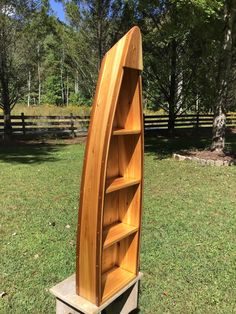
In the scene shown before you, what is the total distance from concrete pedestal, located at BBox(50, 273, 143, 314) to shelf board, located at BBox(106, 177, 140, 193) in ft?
2.64

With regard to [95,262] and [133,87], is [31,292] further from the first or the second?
[133,87]

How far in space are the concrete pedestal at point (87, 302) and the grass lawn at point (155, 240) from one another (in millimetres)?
324

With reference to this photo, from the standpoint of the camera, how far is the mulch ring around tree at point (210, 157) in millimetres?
8852

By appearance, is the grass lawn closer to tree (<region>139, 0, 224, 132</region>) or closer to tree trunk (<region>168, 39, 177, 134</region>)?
tree (<region>139, 0, 224, 132</region>)

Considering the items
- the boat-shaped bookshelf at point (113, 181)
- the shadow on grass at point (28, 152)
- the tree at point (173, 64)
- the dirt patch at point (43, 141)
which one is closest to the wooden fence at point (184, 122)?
the tree at point (173, 64)

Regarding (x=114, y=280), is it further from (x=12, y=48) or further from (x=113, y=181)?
(x=12, y=48)

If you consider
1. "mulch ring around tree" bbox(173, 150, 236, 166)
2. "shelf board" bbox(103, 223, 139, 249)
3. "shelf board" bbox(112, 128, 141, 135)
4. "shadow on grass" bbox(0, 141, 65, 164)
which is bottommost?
"shadow on grass" bbox(0, 141, 65, 164)

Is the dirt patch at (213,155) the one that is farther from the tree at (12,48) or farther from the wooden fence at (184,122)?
the tree at (12,48)

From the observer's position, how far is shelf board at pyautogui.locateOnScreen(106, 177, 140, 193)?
2387 millimetres

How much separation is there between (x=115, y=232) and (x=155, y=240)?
1.75m

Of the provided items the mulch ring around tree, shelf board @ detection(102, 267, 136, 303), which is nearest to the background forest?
the mulch ring around tree

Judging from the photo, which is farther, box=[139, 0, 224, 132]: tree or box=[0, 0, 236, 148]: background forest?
box=[139, 0, 224, 132]: tree

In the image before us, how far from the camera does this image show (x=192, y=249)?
13.0 feet

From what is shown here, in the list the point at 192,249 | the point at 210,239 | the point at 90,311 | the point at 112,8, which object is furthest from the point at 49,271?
the point at 112,8
